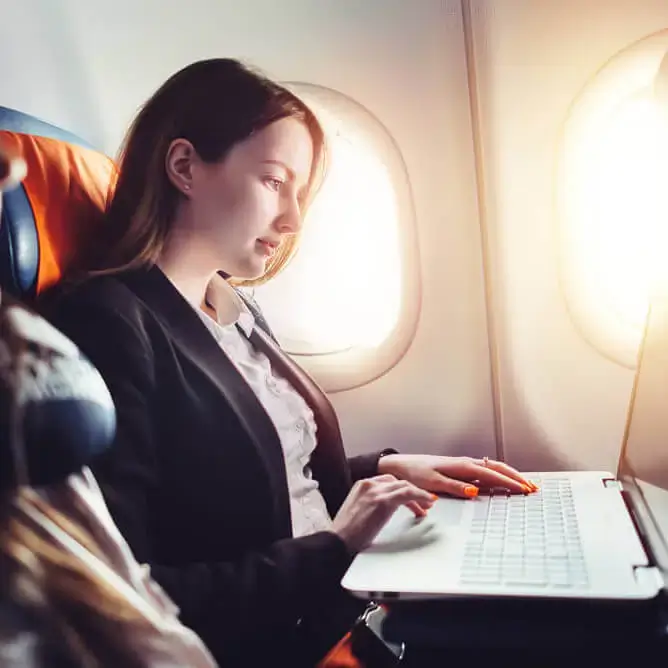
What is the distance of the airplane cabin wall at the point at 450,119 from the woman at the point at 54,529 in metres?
0.58

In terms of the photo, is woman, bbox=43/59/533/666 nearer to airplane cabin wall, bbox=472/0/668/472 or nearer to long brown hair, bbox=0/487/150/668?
long brown hair, bbox=0/487/150/668

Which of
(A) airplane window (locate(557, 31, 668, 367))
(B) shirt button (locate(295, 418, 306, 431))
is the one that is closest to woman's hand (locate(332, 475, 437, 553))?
(B) shirt button (locate(295, 418, 306, 431))

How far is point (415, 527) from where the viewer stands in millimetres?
957

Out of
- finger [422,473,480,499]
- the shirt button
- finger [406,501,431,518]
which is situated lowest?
finger [422,473,480,499]

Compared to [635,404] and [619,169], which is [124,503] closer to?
[635,404]

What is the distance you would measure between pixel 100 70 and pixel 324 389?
1.91 ft

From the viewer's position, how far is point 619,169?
1146 mm

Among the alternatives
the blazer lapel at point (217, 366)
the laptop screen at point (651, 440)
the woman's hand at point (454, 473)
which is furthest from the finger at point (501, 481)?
the blazer lapel at point (217, 366)

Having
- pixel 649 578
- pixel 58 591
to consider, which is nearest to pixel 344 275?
pixel 649 578

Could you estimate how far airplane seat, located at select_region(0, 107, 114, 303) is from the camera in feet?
2.58

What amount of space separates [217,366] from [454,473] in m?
0.44

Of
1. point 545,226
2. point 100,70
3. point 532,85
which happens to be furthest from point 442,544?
point 100,70

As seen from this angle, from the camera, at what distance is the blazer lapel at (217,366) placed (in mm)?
843

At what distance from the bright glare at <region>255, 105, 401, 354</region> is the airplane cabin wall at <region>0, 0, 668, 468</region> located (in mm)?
57
